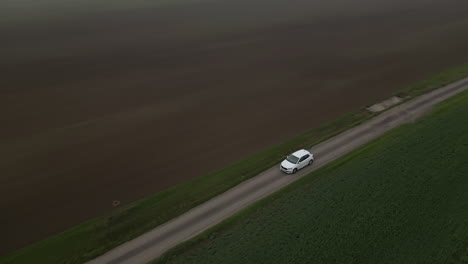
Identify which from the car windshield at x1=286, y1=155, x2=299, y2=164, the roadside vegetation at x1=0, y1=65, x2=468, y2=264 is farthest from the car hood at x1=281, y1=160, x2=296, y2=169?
the roadside vegetation at x1=0, y1=65, x2=468, y2=264

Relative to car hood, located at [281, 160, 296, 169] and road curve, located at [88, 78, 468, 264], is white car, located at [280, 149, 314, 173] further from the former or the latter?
road curve, located at [88, 78, 468, 264]

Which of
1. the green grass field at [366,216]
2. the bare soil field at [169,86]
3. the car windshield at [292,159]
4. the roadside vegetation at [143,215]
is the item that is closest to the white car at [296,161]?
the car windshield at [292,159]

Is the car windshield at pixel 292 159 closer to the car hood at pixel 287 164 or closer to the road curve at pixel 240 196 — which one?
the car hood at pixel 287 164

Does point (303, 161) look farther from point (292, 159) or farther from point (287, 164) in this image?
point (287, 164)

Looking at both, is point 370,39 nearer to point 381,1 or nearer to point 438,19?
point 438,19

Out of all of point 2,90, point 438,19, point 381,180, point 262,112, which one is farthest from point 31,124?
point 438,19
